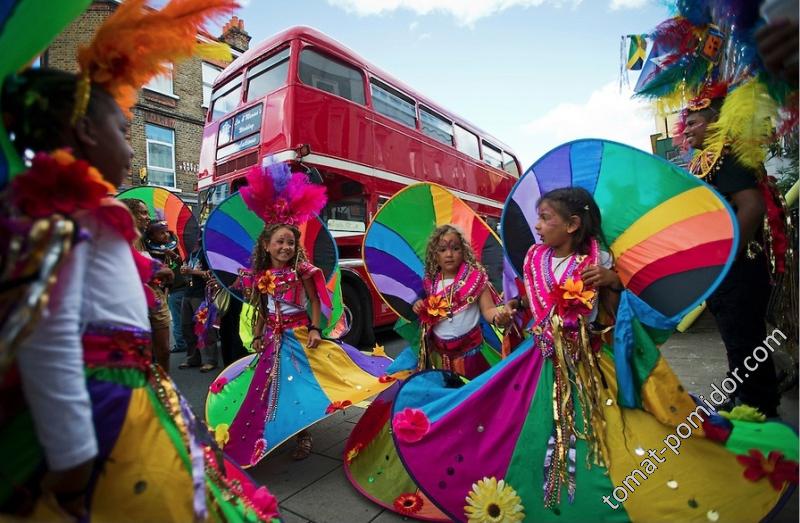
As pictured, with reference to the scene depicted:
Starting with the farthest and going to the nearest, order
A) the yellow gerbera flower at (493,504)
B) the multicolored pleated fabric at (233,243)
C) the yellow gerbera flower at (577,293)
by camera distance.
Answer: the multicolored pleated fabric at (233,243) < the yellow gerbera flower at (577,293) < the yellow gerbera flower at (493,504)

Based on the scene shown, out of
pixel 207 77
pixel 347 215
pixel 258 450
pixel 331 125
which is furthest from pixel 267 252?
pixel 207 77

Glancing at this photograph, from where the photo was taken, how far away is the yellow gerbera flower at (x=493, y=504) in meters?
1.78

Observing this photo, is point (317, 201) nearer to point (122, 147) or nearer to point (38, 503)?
point (122, 147)

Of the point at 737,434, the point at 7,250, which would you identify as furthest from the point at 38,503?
the point at 737,434

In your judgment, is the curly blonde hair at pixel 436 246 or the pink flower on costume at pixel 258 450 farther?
the curly blonde hair at pixel 436 246

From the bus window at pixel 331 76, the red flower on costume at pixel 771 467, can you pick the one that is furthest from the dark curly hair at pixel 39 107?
the bus window at pixel 331 76

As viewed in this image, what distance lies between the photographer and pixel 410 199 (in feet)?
10.7

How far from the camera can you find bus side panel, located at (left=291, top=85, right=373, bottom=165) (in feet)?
18.4

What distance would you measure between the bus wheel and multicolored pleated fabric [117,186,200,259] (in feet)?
7.33

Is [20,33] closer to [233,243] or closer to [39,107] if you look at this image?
[39,107]

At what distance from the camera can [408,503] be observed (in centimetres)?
Answer: 209

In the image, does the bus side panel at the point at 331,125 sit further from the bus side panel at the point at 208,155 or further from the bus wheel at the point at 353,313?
the bus side panel at the point at 208,155

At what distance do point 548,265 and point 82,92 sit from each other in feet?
6.24

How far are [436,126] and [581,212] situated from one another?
21.7 feet
